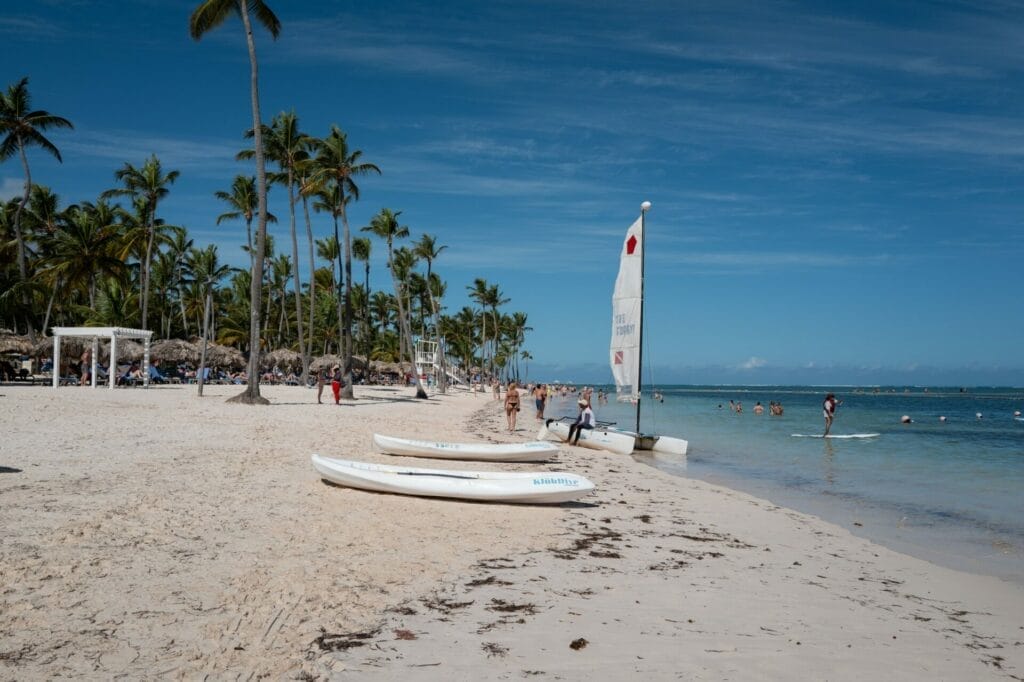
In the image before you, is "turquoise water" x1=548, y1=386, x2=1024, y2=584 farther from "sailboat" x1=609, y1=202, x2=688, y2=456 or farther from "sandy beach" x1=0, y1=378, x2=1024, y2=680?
"sailboat" x1=609, y1=202, x2=688, y2=456

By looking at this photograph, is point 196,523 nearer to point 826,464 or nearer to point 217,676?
point 217,676

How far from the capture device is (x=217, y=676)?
13.3 feet

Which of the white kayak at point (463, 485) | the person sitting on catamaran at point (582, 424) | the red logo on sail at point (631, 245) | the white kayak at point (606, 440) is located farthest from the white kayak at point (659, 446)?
the white kayak at point (463, 485)

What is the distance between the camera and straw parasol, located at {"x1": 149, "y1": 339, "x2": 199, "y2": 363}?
1526 inches

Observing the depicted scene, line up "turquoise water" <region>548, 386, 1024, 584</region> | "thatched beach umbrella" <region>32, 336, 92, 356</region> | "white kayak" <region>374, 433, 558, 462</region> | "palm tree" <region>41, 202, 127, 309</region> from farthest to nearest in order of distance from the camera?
"palm tree" <region>41, 202, 127, 309</region>
"thatched beach umbrella" <region>32, 336, 92, 356</region>
"white kayak" <region>374, 433, 558, 462</region>
"turquoise water" <region>548, 386, 1024, 584</region>

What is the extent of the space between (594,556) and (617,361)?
12.5 meters

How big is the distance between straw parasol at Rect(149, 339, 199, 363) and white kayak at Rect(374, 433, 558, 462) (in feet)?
94.3

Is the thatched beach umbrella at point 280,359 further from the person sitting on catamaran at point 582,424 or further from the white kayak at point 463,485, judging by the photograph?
the white kayak at point 463,485

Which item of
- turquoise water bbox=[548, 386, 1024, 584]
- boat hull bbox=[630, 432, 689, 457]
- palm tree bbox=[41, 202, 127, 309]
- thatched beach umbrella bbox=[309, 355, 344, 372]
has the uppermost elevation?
palm tree bbox=[41, 202, 127, 309]

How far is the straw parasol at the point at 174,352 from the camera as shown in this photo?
3877cm

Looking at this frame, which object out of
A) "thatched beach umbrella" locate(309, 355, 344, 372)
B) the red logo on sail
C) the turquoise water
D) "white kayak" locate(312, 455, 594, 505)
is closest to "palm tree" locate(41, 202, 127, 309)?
"thatched beach umbrella" locate(309, 355, 344, 372)

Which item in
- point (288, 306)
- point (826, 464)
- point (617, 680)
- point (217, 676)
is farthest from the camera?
point (288, 306)

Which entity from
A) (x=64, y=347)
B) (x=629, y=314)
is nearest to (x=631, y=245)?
(x=629, y=314)

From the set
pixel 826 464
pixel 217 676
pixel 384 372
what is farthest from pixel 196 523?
pixel 384 372
